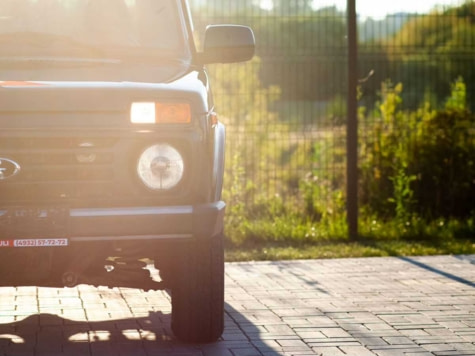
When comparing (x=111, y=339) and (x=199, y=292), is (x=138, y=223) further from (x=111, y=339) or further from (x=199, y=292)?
(x=111, y=339)

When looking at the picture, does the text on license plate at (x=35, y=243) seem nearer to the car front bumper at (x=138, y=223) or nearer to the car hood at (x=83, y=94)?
the car front bumper at (x=138, y=223)

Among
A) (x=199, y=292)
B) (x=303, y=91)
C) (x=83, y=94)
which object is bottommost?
(x=199, y=292)

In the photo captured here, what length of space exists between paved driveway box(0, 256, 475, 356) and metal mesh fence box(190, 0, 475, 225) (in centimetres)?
292

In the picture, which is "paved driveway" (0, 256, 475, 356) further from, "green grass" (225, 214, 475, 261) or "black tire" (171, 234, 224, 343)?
"green grass" (225, 214, 475, 261)

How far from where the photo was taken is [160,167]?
545cm

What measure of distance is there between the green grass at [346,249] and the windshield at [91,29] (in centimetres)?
361

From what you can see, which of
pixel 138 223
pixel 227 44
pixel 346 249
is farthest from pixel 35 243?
pixel 346 249

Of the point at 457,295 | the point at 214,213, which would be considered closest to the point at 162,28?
the point at 214,213

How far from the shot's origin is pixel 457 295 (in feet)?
26.2

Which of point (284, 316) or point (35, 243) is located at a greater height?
point (35, 243)

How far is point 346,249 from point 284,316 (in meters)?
3.52

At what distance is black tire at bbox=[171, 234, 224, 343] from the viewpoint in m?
5.88

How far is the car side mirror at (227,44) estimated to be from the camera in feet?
21.4

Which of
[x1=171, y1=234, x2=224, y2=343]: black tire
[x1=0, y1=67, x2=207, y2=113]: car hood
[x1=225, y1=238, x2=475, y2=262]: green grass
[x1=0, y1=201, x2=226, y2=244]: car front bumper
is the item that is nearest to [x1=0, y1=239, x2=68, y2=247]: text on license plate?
[x1=0, y1=201, x2=226, y2=244]: car front bumper
